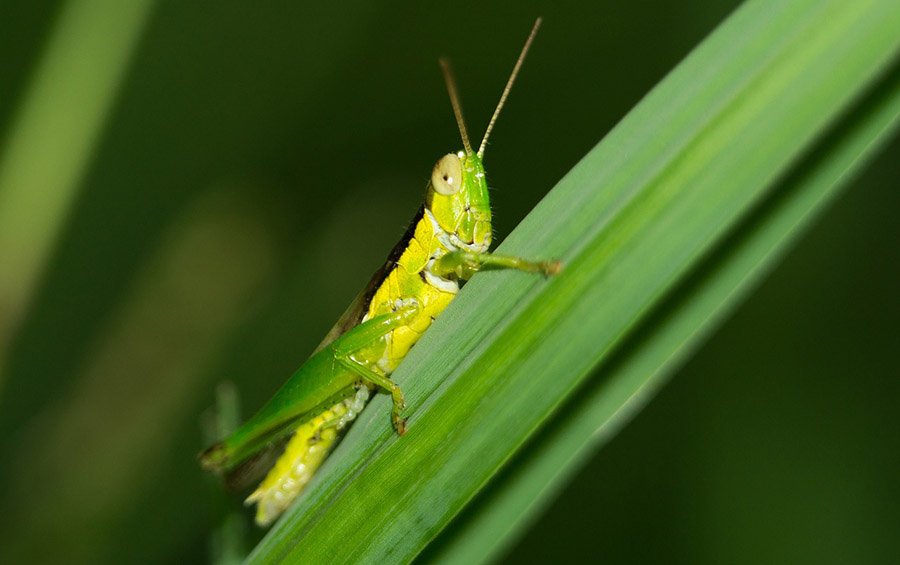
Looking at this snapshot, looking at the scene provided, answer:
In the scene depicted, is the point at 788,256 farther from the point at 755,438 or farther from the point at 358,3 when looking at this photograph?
the point at 358,3

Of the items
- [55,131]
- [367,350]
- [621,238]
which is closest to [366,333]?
[367,350]

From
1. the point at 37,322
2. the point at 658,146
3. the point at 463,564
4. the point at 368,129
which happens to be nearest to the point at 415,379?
the point at 463,564

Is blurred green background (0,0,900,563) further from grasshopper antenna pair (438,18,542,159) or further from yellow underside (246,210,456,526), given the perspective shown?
grasshopper antenna pair (438,18,542,159)

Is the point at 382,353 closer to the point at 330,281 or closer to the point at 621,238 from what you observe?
the point at 330,281

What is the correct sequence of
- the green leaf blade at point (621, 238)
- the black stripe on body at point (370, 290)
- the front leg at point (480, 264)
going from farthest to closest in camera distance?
the black stripe on body at point (370, 290)
the front leg at point (480, 264)
the green leaf blade at point (621, 238)

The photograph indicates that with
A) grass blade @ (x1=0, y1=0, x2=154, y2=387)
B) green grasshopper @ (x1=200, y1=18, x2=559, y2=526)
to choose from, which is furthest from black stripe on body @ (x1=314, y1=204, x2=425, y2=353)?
grass blade @ (x1=0, y1=0, x2=154, y2=387)

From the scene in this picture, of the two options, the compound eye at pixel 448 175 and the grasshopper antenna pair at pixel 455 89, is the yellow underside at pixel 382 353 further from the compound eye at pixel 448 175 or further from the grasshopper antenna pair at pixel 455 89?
the grasshopper antenna pair at pixel 455 89

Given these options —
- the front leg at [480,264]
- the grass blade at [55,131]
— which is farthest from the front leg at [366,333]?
the grass blade at [55,131]
